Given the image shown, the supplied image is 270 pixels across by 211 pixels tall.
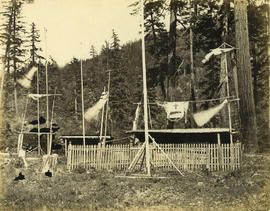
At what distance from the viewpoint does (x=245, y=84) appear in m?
14.0

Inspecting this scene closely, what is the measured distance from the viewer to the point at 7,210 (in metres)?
11.4

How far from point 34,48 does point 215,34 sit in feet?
37.1

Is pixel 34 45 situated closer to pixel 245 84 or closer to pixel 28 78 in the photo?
pixel 28 78

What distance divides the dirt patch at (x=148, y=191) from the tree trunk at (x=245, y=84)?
80 cm

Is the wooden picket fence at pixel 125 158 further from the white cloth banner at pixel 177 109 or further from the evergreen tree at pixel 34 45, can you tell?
the evergreen tree at pixel 34 45

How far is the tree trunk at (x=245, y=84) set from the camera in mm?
13820

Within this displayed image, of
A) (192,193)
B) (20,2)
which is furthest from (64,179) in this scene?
(20,2)

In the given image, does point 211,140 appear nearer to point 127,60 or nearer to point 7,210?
point 7,210

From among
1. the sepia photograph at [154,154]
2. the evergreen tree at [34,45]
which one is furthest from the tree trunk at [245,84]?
the evergreen tree at [34,45]

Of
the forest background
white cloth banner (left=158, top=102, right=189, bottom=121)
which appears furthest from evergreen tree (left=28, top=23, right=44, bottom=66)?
white cloth banner (left=158, top=102, right=189, bottom=121)

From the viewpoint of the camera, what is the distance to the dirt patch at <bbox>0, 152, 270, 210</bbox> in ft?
35.3

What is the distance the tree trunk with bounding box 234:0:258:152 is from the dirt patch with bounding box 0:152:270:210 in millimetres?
795

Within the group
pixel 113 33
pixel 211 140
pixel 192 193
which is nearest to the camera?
pixel 192 193

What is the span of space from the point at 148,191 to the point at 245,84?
571 cm
